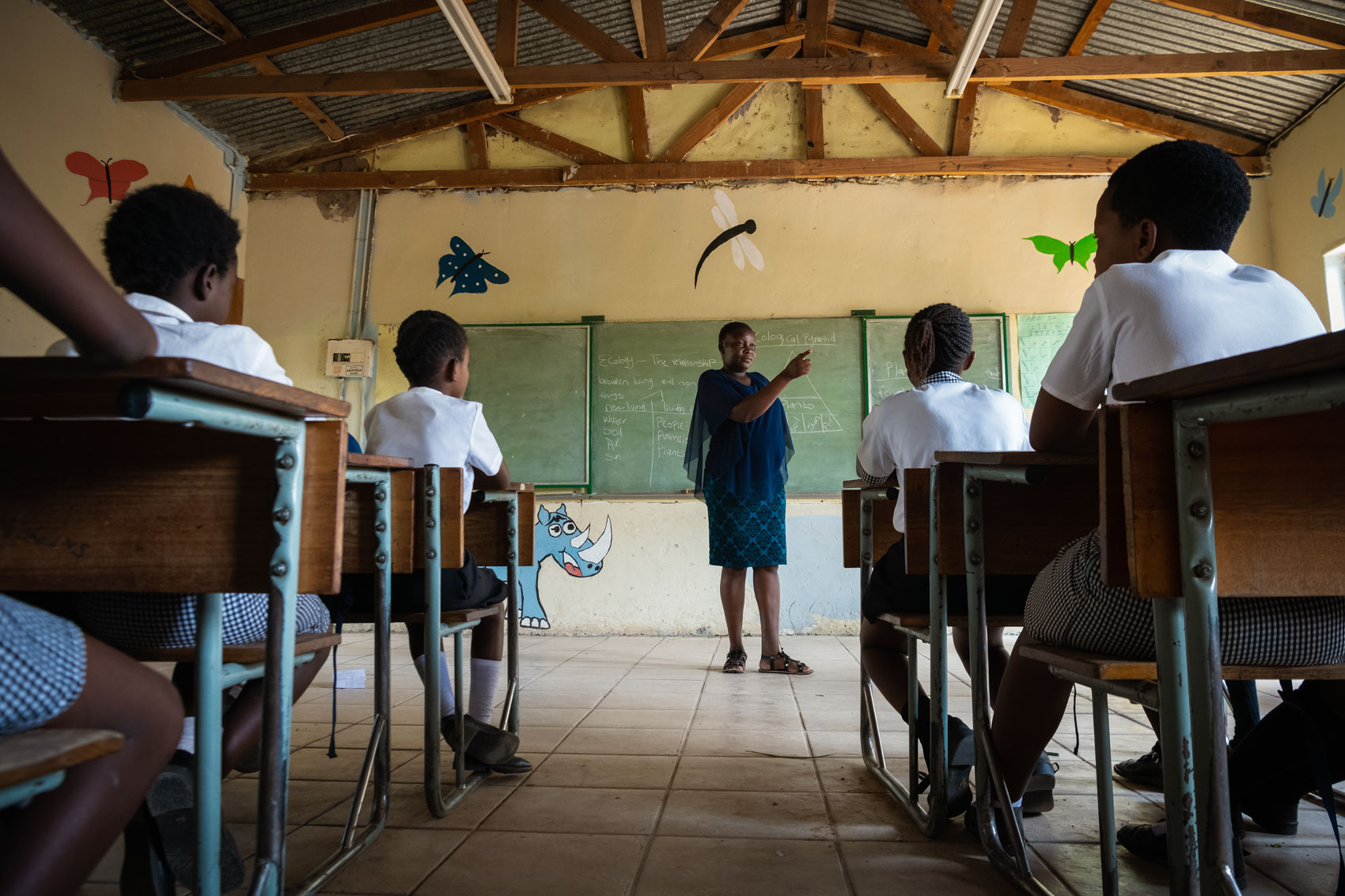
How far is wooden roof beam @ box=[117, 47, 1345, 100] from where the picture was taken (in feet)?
13.3

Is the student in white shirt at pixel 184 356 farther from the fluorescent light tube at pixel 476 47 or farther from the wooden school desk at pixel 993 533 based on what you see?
the fluorescent light tube at pixel 476 47

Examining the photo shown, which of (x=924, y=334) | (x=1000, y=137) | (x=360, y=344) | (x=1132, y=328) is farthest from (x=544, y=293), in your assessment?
(x=1132, y=328)

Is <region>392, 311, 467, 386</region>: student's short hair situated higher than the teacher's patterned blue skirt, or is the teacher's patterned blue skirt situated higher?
<region>392, 311, 467, 386</region>: student's short hair

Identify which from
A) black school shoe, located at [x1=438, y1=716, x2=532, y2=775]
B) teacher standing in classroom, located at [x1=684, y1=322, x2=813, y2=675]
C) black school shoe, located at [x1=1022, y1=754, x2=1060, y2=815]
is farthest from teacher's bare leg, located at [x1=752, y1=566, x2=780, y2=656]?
black school shoe, located at [x1=1022, y1=754, x2=1060, y2=815]

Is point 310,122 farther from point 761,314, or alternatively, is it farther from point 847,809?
point 847,809

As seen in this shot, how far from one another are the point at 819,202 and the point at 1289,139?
2502 mm

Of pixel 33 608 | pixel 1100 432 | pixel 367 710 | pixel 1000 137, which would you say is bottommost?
pixel 367 710

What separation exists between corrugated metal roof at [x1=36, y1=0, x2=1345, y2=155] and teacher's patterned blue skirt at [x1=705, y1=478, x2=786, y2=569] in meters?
2.75

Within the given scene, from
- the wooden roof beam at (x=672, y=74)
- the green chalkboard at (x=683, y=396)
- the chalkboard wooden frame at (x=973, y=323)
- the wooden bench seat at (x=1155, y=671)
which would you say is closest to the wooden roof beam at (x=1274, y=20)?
the wooden roof beam at (x=672, y=74)

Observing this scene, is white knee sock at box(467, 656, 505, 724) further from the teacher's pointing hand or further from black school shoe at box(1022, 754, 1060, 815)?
the teacher's pointing hand

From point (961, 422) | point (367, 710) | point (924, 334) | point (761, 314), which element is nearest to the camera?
point (961, 422)

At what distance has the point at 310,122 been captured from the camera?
505 cm

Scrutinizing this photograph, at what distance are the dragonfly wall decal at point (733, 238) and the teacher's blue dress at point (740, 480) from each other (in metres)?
1.52

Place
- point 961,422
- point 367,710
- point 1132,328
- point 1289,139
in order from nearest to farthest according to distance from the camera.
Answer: point 1132,328 → point 961,422 → point 367,710 → point 1289,139
